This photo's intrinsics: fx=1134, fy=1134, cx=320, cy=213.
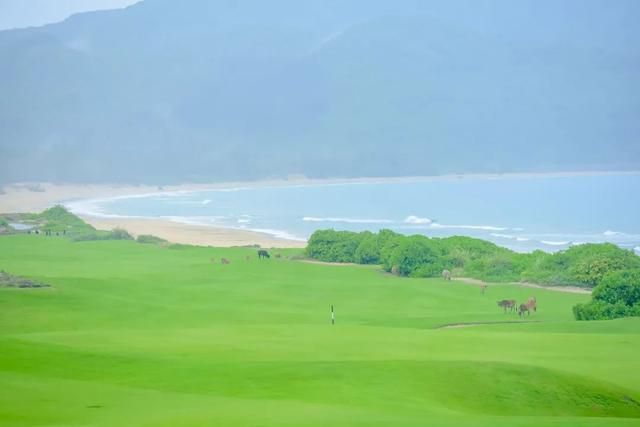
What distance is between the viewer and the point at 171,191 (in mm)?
140500

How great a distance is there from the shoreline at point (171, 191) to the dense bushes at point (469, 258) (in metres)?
12.1

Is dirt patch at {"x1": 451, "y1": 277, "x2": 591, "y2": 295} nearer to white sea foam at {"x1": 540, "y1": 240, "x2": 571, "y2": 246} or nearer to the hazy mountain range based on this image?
white sea foam at {"x1": 540, "y1": 240, "x2": 571, "y2": 246}

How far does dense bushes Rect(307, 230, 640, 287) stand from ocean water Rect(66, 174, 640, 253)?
17.7 meters

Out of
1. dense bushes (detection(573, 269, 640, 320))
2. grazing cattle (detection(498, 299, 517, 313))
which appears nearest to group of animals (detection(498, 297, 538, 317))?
grazing cattle (detection(498, 299, 517, 313))

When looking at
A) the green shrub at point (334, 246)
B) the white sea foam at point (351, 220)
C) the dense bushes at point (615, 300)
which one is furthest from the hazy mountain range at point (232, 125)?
the dense bushes at point (615, 300)

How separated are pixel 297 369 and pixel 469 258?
32.6 metres

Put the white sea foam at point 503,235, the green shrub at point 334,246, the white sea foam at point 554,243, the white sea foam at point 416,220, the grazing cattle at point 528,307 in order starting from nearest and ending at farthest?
1. the grazing cattle at point 528,307
2. the green shrub at point 334,246
3. the white sea foam at point 554,243
4. the white sea foam at point 503,235
5. the white sea foam at point 416,220

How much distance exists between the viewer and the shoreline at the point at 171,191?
6944cm

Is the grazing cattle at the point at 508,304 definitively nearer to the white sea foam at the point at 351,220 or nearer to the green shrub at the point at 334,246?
the green shrub at the point at 334,246

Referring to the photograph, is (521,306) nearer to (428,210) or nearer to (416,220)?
(416,220)

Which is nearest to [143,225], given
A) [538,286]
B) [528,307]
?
[538,286]

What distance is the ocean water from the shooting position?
263 ft

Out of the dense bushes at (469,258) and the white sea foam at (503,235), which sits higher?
the white sea foam at (503,235)

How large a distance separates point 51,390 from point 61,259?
134 feet
